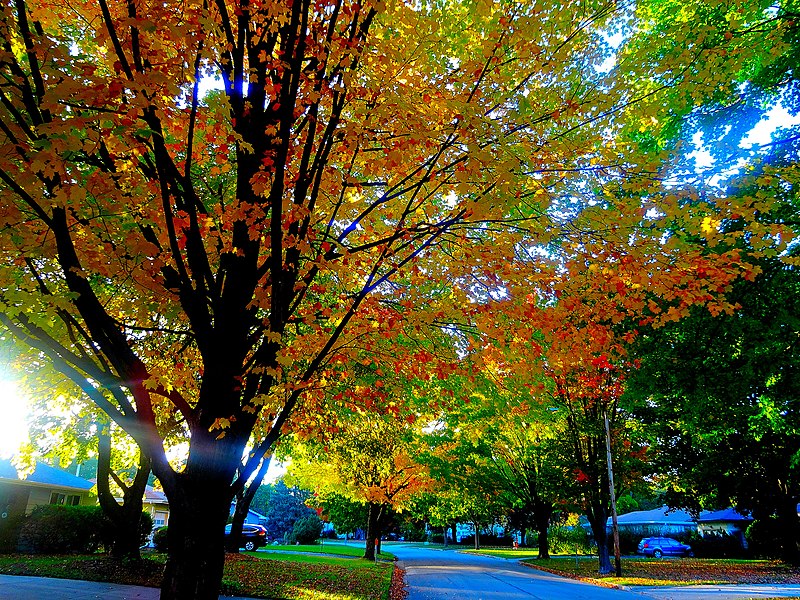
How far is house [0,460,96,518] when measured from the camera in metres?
20.4

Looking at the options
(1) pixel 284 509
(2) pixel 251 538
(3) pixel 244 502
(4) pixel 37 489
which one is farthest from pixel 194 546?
(1) pixel 284 509

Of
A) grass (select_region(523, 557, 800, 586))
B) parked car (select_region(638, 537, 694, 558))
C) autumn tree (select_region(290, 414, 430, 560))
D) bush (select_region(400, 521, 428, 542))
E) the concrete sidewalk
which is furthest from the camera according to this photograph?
bush (select_region(400, 521, 428, 542))

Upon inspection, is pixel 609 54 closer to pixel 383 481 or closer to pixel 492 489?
pixel 383 481

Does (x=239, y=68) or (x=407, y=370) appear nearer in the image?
(x=239, y=68)

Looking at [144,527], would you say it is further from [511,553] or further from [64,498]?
[511,553]

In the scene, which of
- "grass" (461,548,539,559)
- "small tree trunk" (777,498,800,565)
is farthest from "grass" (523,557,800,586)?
"grass" (461,548,539,559)

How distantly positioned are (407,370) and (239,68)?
15.8ft

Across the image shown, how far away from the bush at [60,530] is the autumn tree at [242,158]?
60.7ft

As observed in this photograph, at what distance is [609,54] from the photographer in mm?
7059

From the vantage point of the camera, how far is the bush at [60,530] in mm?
19219

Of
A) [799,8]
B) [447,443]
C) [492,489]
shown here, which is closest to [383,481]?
[447,443]

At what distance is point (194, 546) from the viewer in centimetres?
409

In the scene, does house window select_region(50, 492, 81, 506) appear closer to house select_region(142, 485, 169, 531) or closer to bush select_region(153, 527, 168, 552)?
house select_region(142, 485, 169, 531)

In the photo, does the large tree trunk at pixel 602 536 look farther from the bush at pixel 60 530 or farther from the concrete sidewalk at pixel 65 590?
the bush at pixel 60 530
